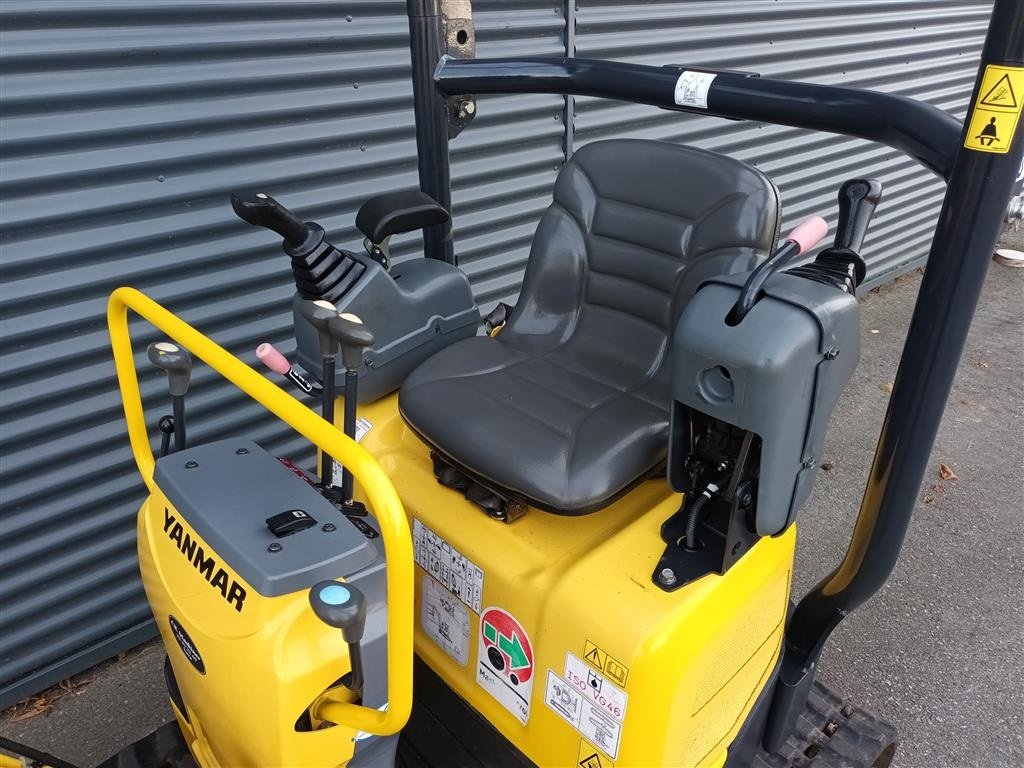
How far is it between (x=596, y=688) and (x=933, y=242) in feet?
2.86

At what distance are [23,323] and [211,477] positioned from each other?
Answer: 1052mm

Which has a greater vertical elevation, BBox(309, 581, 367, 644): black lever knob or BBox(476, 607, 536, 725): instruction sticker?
BBox(309, 581, 367, 644): black lever knob

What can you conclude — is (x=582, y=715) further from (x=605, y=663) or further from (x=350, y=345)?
(x=350, y=345)

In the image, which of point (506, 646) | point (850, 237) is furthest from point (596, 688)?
point (850, 237)

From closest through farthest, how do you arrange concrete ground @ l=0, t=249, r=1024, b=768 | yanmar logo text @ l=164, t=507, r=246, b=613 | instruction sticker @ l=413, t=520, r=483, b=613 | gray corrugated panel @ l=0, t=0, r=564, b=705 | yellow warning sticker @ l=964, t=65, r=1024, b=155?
yellow warning sticker @ l=964, t=65, r=1024, b=155, yanmar logo text @ l=164, t=507, r=246, b=613, instruction sticker @ l=413, t=520, r=483, b=613, gray corrugated panel @ l=0, t=0, r=564, b=705, concrete ground @ l=0, t=249, r=1024, b=768

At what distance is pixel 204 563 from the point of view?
118 centimetres

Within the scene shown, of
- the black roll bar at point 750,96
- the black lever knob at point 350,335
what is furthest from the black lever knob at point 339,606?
the black roll bar at point 750,96

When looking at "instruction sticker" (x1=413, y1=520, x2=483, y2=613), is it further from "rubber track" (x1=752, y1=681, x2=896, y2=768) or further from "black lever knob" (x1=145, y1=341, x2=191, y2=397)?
"rubber track" (x1=752, y1=681, x2=896, y2=768)

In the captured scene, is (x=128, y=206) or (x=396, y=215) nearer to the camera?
(x=396, y=215)

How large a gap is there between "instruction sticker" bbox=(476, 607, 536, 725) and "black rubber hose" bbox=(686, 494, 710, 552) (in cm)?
33

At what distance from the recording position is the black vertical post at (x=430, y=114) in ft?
5.57

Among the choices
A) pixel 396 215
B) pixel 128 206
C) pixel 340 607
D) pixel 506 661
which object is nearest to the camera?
pixel 340 607

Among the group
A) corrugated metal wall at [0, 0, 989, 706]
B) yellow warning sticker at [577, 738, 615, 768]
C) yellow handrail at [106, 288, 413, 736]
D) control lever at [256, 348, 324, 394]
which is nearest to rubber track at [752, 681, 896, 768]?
yellow warning sticker at [577, 738, 615, 768]

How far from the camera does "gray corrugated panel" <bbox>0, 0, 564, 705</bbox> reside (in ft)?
6.24
